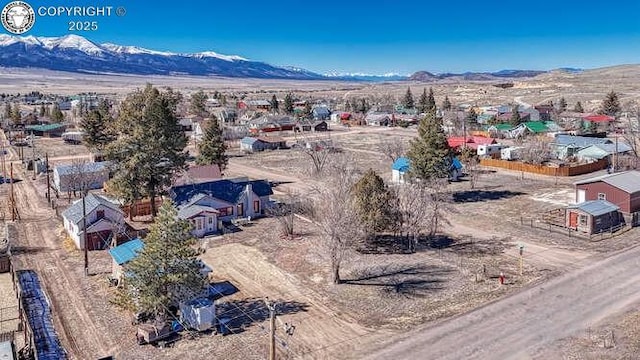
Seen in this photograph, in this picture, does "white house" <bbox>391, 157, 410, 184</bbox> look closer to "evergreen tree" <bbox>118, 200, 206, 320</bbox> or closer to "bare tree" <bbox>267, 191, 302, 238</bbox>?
"bare tree" <bbox>267, 191, 302, 238</bbox>

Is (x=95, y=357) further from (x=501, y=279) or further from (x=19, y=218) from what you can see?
(x=19, y=218)

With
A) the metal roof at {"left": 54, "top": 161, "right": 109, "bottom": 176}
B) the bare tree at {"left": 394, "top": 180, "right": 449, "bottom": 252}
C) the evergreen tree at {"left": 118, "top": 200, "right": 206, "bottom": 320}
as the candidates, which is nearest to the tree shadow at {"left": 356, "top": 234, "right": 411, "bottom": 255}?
the bare tree at {"left": 394, "top": 180, "right": 449, "bottom": 252}

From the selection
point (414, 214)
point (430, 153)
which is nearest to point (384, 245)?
point (414, 214)

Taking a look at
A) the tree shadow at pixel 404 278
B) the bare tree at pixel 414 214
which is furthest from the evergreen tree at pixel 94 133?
the tree shadow at pixel 404 278

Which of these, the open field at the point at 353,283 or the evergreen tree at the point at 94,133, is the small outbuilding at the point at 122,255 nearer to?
the open field at the point at 353,283

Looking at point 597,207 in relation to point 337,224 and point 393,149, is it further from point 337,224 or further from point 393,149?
point 393,149

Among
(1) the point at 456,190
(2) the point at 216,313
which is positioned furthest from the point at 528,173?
(2) the point at 216,313
